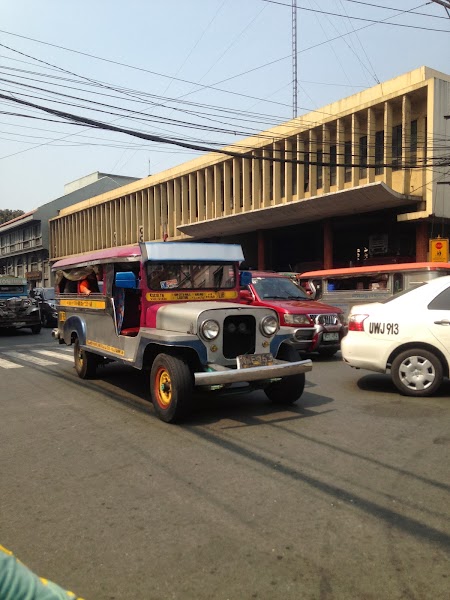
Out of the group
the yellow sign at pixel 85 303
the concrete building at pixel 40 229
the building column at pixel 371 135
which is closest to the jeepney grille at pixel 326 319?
the yellow sign at pixel 85 303

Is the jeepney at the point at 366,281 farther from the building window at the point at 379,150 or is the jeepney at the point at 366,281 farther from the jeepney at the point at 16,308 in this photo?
the building window at the point at 379,150

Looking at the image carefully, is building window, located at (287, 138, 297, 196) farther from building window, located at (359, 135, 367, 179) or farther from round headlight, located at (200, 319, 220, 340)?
round headlight, located at (200, 319, 220, 340)

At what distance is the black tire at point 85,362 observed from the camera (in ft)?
27.7

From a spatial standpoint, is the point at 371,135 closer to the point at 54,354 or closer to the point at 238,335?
the point at 54,354

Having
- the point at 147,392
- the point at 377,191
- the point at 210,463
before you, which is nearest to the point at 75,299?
the point at 147,392

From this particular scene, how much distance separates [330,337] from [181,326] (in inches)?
204

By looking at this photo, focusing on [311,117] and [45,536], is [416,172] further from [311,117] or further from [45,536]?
[45,536]

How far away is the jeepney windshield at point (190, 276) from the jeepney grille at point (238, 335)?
48.6 inches

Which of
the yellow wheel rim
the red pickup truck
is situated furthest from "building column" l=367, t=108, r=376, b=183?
the yellow wheel rim

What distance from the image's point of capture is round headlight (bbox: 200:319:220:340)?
5.75m

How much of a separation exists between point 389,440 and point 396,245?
22.7 m

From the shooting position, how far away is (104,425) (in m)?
5.78

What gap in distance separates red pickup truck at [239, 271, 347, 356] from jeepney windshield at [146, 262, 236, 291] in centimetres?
283

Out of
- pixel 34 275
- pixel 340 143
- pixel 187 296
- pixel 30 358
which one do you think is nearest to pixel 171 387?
pixel 187 296
